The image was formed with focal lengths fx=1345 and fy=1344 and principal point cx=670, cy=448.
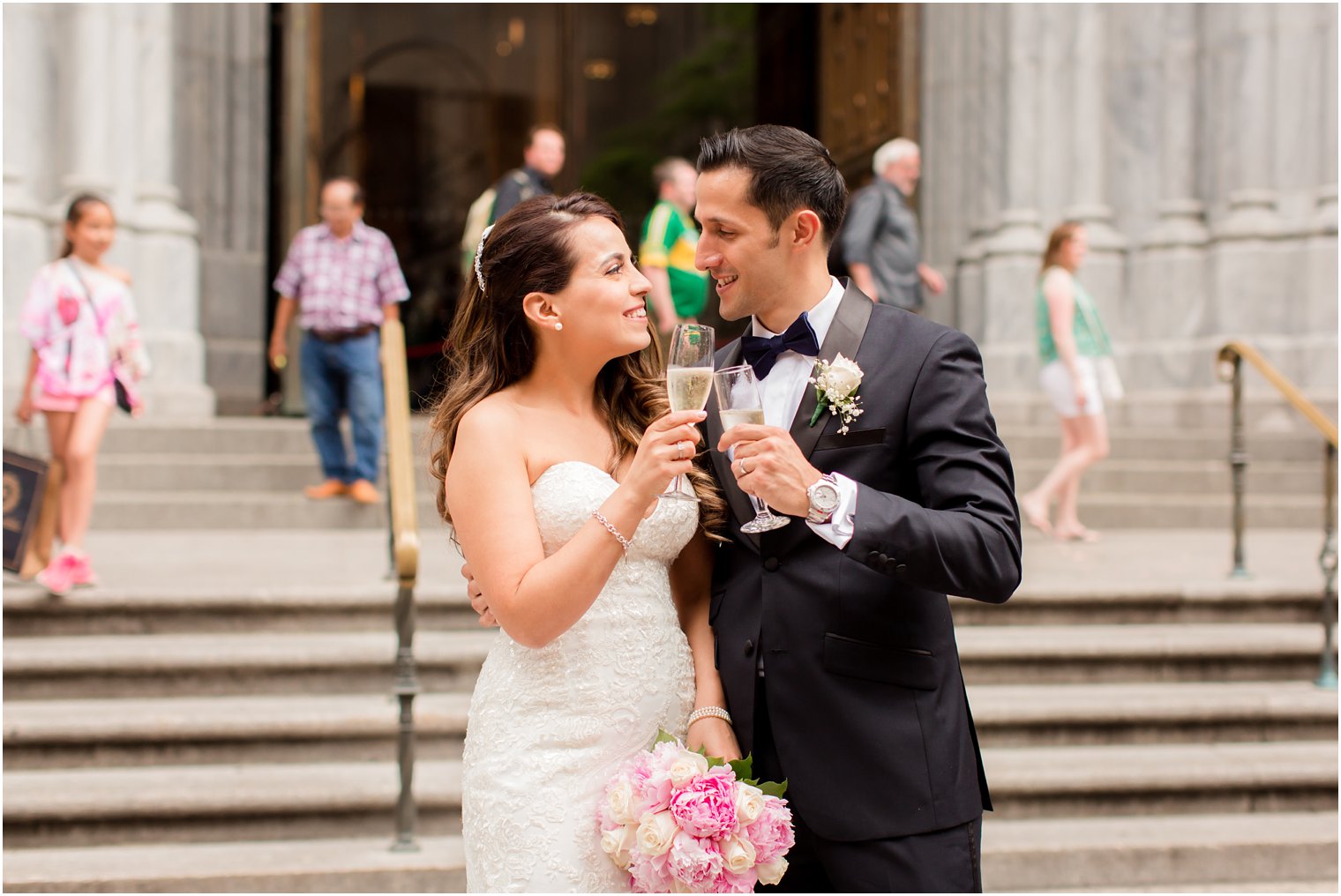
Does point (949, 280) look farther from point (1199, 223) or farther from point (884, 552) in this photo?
point (884, 552)

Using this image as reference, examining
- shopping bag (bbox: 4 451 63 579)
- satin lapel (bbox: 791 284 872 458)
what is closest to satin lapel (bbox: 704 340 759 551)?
satin lapel (bbox: 791 284 872 458)

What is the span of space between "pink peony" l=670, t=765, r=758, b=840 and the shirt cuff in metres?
0.45

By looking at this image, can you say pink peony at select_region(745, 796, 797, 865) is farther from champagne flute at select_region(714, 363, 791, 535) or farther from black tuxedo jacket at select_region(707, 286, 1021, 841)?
champagne flute at select_region(714, 363, 791, 535)

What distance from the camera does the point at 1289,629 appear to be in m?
6.15

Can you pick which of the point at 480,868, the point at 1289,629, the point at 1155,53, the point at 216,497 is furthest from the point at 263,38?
the point at 480,868

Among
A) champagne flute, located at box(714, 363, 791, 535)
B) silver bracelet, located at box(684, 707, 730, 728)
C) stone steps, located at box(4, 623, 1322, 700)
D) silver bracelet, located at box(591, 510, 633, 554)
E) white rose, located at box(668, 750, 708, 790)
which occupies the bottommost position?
stone steps, located at box(4, 623, 1322, 700)

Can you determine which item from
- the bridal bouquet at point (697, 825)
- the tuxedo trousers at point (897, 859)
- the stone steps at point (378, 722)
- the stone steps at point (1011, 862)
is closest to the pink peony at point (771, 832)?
the bridal bouquet at point (697, 825)

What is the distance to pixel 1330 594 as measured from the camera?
5.89m

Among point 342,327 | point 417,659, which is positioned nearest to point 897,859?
point 417,659

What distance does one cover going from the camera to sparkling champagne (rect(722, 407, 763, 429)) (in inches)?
85.7

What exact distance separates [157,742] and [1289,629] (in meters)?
4.90

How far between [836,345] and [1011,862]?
293 centimetres

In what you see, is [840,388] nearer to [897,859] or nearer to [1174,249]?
[897,859]

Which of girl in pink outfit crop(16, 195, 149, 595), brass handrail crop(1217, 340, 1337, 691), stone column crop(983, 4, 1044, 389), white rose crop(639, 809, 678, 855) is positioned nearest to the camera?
white rose crop(639, 809, 678, 855)
